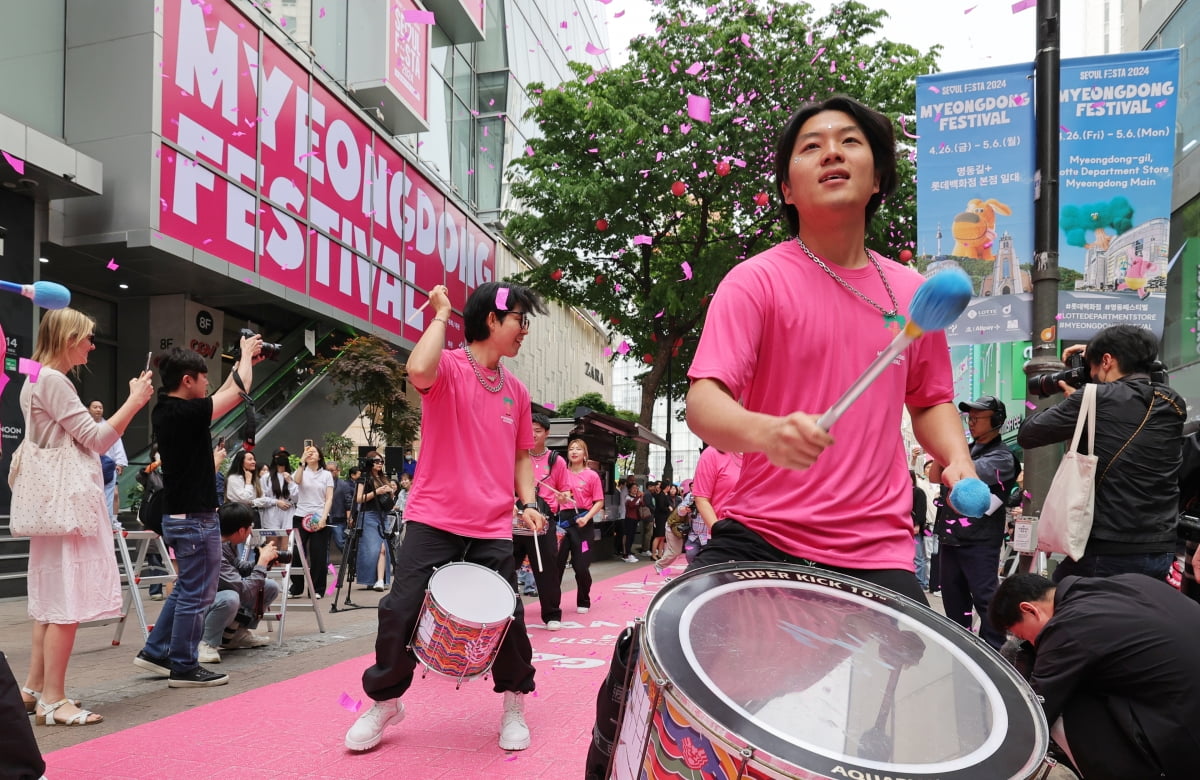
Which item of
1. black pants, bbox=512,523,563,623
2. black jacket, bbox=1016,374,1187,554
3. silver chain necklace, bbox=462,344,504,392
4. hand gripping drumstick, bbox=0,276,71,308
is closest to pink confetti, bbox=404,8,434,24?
black pants, bbox=512,523,563,623

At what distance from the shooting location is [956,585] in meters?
5.67

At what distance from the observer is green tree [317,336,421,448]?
1662 cm

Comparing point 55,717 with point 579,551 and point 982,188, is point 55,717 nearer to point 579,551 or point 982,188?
point 579,551

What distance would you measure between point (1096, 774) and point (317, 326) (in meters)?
17.3

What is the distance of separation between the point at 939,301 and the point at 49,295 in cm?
227

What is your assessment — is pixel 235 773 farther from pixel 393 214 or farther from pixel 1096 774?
pixel 393 214

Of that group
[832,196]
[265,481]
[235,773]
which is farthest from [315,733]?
[265,481]

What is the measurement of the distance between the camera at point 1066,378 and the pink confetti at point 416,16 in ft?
59.1

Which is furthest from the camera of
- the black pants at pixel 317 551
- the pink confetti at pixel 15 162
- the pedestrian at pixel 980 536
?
the black pants at pixel 317 551

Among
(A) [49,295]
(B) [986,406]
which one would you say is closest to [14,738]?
(A) [49,295]

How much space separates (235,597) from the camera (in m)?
6.37

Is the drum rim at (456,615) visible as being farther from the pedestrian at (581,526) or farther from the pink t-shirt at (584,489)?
the pink t-shirt at (584,489)

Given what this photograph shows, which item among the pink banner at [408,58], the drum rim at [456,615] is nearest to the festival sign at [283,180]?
the pink banner at [408,58]

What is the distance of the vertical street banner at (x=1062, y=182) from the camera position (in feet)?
21.4
